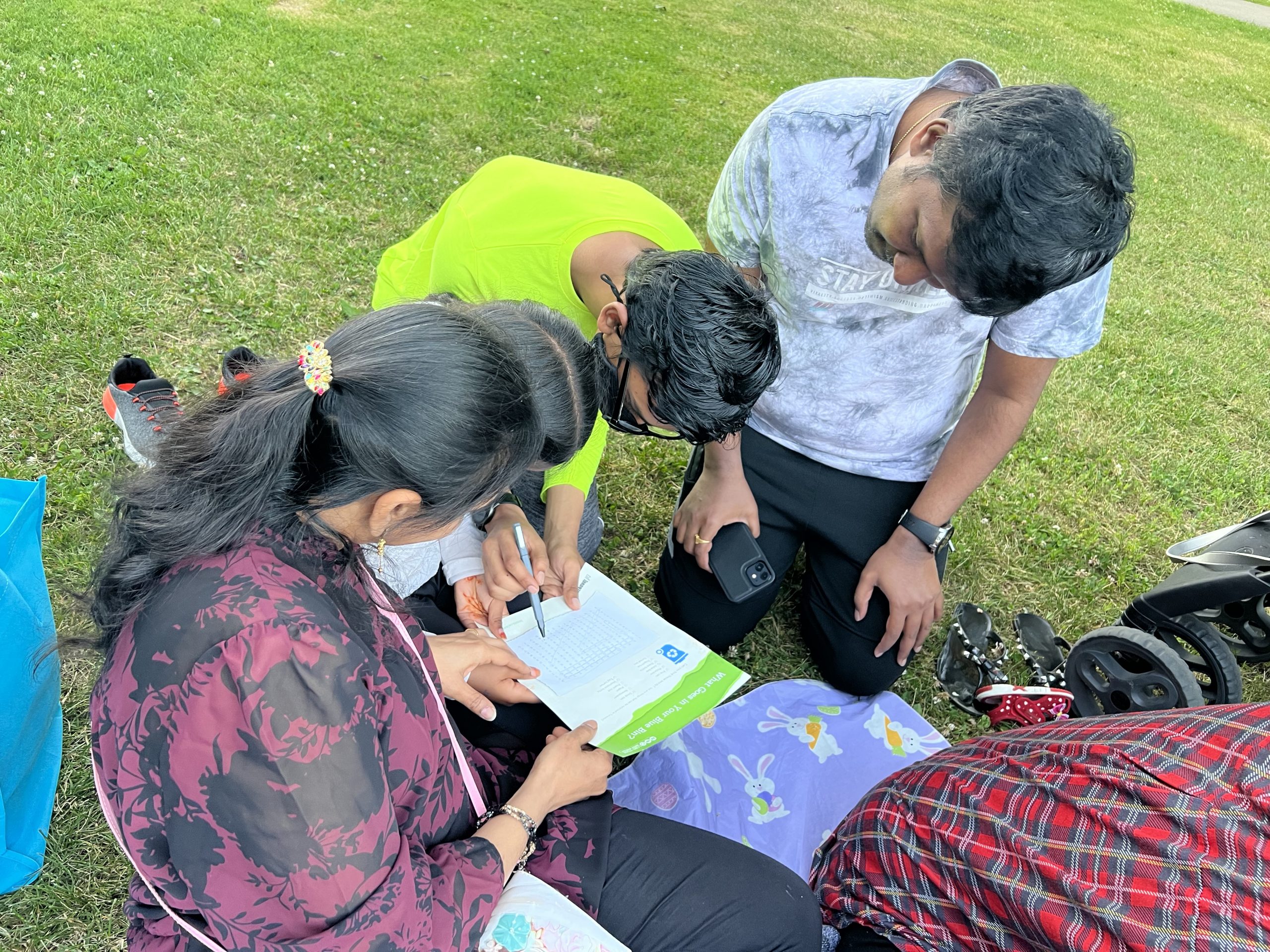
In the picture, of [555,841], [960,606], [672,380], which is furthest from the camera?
[960,606]

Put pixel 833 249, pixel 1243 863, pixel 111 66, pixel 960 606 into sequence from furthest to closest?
pixel 111 66
pixel 960 606
pixel 833 249
pixel 1243 863

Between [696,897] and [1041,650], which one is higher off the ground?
[696,897]

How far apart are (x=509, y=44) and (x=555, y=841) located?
20.6 feet

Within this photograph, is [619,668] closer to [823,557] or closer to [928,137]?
[823,557]

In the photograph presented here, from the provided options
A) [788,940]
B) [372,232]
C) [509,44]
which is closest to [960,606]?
[788,940]

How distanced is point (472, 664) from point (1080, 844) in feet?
3.83

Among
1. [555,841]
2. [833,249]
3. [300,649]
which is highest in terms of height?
[833,249]

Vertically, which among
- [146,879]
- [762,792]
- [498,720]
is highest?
[146,879]

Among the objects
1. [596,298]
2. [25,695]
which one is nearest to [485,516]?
[596,298]

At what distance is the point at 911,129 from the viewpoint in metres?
1.90

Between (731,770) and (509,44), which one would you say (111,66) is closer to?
(509,44)

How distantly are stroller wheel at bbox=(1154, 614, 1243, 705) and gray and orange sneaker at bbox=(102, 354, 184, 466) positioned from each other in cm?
293

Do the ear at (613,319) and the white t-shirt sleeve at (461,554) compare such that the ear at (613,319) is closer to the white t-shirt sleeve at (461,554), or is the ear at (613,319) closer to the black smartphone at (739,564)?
the white t-shirt sleeve at (461,554)

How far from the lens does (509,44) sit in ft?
20.9
